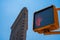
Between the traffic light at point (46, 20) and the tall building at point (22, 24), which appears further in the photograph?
the tall building at point (22, 24)

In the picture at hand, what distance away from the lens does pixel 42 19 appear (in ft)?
12.3

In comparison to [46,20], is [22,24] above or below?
above

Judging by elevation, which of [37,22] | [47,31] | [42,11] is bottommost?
[47,31]

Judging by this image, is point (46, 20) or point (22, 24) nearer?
point (46, 20)

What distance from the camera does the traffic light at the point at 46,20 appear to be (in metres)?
3.38

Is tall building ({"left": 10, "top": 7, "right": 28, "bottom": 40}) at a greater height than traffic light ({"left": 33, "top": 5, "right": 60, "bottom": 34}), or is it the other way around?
tall building ({"left": 10, "top": 7, "right": 28, "bottom": 40})

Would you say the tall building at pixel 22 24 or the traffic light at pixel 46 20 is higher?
the tall building at pixel 22 24

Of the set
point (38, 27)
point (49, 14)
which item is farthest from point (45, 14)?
point (38, 27)

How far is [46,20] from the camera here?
3633 millimetres

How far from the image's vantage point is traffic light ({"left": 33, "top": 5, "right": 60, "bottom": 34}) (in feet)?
11.1

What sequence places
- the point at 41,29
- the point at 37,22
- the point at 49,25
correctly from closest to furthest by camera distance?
the point at 49,25 < the point at 41,29 < the point at 37,22

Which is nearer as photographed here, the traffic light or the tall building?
the traffic light

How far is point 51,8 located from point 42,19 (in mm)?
348

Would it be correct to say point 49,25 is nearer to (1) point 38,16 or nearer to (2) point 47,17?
(2) point 47,17
